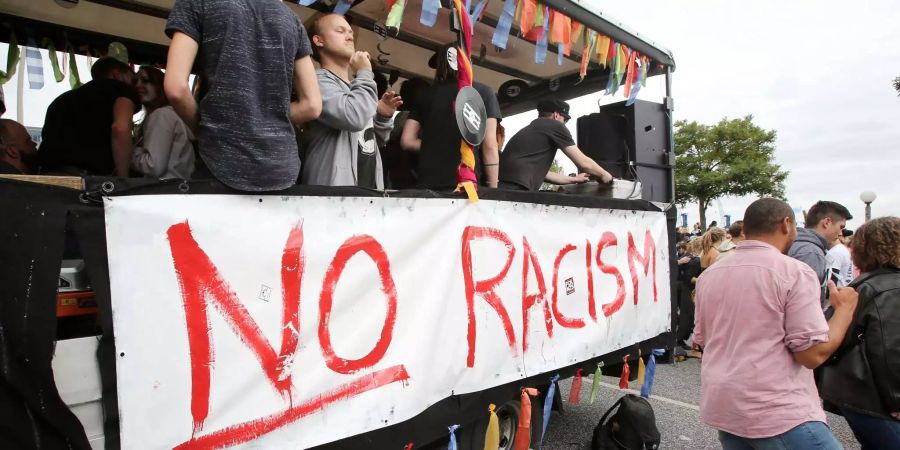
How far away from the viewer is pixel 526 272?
2.70 meters

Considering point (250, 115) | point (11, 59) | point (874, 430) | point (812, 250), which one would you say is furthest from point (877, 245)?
point (11, 59)

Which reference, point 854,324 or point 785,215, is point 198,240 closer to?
point 785,215

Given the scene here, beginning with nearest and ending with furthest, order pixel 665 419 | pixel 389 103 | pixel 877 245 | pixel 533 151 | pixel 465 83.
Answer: pixel 877 245 < pixel 389 103 < pixel 465 83 < pixel 533 151 < pixel 665 419

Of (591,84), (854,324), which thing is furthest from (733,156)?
(854,324)

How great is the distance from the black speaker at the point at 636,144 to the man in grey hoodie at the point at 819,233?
103 centimetres

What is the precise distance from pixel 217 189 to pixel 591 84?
13.2 ft

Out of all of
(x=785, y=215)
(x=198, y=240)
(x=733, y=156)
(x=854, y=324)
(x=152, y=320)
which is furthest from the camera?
(x=733, y=156)

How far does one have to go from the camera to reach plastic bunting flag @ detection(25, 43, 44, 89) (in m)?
3.66

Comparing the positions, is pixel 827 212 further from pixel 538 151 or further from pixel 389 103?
pixel 389 103

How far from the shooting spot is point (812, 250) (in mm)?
3729

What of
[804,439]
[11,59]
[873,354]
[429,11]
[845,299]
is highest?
[11,59]

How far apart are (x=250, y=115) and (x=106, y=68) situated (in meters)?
1.51

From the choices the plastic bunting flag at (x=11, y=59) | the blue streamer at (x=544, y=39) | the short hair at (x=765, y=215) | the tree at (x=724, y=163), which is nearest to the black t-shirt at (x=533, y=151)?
the blue streamer at (x=544, y=39)

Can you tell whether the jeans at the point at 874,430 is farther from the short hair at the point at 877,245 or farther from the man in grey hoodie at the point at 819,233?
the man in grey hoodie at the point at 819,233
